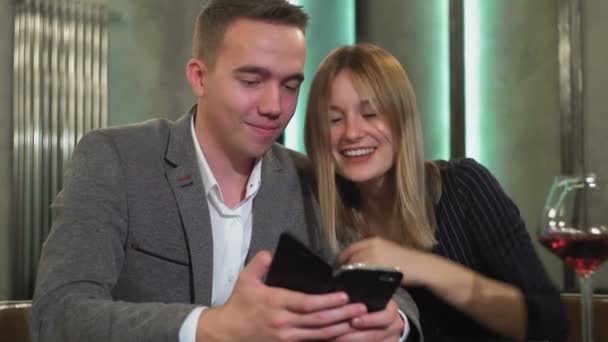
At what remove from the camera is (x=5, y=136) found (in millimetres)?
3535

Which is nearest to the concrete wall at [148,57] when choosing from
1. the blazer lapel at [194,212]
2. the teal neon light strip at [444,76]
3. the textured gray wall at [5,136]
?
the textured gray wall at [5,136]

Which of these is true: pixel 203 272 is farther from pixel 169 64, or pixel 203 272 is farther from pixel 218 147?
pixel 169 64

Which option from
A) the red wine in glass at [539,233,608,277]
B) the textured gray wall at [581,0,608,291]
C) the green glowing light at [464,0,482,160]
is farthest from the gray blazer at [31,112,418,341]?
the green glowing light at [464,0,482,160]

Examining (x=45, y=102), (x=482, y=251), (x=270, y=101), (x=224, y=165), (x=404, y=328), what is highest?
(x=45, y=102)

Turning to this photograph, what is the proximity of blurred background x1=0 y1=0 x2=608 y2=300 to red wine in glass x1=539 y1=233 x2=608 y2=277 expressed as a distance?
2.25 meters

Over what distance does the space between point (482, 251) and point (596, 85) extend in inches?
65.5

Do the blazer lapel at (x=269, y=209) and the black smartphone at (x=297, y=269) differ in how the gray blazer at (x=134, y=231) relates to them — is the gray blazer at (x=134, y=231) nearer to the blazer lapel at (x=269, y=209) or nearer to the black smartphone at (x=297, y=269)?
the blazer lapel at (x=269, y=209)

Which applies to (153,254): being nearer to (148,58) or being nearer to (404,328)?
(404,328)

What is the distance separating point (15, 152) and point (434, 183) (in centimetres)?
225

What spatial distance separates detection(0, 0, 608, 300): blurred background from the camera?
3314 millimetres

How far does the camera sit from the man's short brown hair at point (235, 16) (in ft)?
5.90

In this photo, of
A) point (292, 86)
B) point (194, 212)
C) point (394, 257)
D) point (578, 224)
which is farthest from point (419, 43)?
point (578, 224)

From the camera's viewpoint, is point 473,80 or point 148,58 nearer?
point 473,80

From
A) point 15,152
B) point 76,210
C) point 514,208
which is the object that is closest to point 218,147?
point 76,210
